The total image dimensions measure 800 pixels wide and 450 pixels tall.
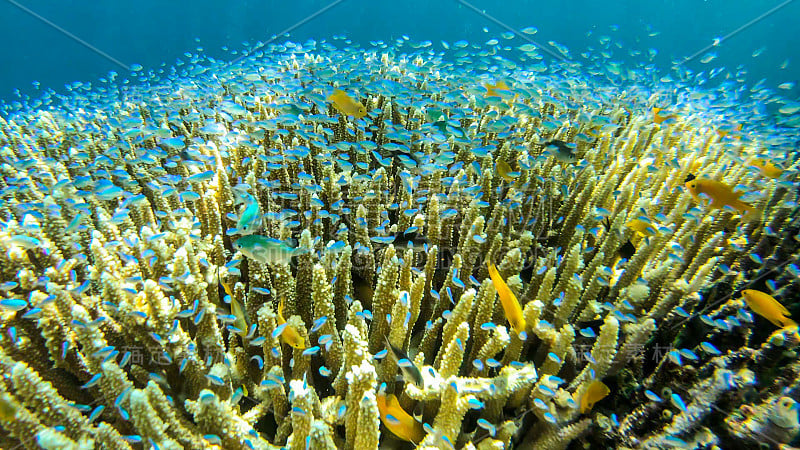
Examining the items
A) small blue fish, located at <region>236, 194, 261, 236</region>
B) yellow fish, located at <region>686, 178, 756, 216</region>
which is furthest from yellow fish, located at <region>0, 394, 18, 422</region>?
yellow fish, located at <region>686, 178, 756, 216</region>

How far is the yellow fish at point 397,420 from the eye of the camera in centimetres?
185

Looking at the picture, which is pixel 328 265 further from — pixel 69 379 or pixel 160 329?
pixel 69 379

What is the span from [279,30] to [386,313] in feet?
234

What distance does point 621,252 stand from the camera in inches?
123

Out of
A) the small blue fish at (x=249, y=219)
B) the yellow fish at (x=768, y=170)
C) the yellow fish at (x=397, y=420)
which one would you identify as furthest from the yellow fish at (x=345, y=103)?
the yellow fish at (x=768, y=170)

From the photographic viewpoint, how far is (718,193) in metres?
2.91

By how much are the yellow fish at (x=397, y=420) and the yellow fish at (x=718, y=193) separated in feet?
9.67

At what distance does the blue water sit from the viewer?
55.6m

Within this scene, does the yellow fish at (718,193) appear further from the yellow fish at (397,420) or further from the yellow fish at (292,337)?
the yellow fish at (292,337)

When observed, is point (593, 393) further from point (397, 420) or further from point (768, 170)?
point (768, 170)

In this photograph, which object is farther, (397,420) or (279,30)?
(279,30)

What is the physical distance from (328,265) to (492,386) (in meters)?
1.31

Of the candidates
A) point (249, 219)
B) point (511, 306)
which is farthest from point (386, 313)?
point (249, 219)

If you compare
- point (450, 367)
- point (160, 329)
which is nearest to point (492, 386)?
point (450, 367)
